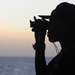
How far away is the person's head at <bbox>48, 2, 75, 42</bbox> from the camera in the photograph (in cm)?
477

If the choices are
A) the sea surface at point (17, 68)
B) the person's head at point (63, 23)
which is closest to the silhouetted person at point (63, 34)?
the person's head at point (63, 23)

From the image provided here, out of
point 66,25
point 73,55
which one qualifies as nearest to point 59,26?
point 66,25

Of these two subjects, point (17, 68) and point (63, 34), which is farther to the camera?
point (17, 68)

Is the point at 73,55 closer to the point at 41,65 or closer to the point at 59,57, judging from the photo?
the point at 59,57

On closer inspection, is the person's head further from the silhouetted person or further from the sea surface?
the sea surface

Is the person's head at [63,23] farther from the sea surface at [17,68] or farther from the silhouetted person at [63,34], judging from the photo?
the sea surface at [17,68]

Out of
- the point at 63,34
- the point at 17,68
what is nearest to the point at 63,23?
the point at 63,34

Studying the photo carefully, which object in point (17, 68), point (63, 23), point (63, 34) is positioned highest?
point (63, 23)

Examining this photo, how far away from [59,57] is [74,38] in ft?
0.82

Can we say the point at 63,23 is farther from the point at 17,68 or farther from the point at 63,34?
the point at 17,68

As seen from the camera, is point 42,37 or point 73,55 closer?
point 73,55

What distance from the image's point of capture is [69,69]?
4.54 meters

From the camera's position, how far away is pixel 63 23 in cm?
478

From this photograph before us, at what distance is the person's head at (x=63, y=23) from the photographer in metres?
4.77
